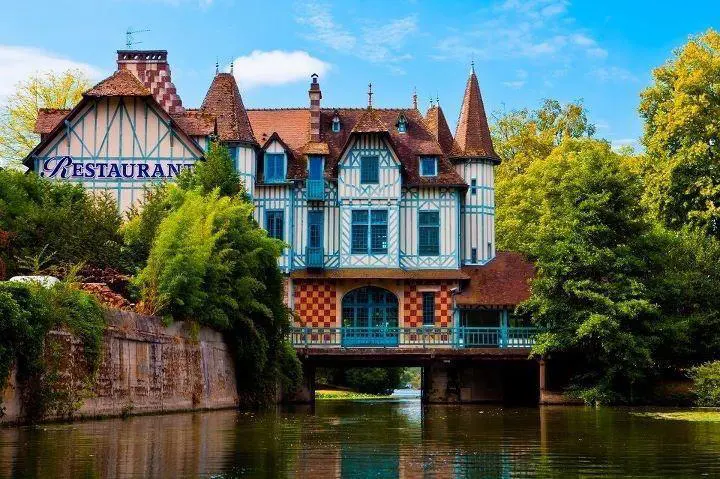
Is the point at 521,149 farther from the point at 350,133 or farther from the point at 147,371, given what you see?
the point at 147,371

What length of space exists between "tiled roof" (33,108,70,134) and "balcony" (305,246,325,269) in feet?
38.6

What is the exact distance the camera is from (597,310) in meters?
38.7

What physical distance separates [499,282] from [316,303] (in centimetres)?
787

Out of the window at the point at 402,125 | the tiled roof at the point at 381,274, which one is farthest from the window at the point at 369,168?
the tiled roof at the point at 381,274

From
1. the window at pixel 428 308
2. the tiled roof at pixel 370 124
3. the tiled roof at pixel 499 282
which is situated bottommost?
the window at pixel 428 308

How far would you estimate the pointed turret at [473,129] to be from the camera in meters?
49.1

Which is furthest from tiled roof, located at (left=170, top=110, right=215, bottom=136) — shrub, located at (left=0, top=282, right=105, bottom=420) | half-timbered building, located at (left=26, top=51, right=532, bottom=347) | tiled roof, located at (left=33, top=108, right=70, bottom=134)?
shrub, located at (left=0, top=282, right=105, bottom=420)

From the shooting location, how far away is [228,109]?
1879 inches

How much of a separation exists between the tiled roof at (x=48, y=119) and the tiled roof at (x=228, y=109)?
6062 millimetres

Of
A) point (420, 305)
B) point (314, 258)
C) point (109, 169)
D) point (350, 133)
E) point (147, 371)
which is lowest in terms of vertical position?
point (147, 371)

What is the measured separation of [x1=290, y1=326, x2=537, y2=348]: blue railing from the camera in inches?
1730

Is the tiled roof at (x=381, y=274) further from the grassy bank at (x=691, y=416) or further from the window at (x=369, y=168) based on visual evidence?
the grassy bank at (x=691, y=416)

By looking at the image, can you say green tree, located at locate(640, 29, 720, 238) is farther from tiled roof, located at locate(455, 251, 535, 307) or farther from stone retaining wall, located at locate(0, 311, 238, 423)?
stone retaining wall, located at locate(0, 311, 238, 423)

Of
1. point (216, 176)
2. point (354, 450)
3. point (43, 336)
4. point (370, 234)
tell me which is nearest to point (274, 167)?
point (370, 234)
